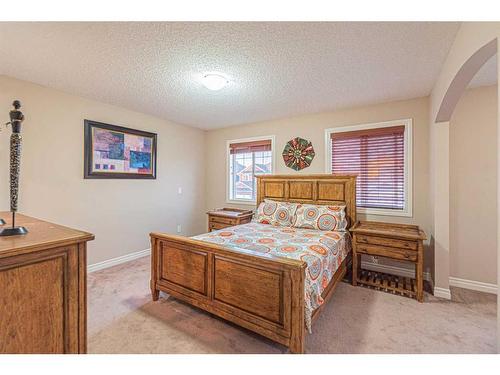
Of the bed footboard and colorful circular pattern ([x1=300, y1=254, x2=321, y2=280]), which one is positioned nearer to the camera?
the bed footboard

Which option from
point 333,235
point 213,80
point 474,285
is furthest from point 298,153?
point 474,285

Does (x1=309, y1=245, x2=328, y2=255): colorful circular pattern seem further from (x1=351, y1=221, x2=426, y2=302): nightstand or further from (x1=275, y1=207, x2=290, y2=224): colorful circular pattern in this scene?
(x1=275, y1=207, x2=290, y2=224): colorful circular pattern

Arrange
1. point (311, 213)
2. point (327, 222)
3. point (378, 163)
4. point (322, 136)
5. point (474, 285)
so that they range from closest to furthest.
A: 1. point (474, 285)
2. point (327, 222)
3. point (311, 213)
4. point (378, 163)
5. point (322, 136)

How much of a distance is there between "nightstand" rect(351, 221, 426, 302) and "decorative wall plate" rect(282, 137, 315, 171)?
1320 millimetres

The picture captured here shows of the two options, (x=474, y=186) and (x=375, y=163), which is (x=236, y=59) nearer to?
(x=375, y=163)

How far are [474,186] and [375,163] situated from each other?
1.10 m

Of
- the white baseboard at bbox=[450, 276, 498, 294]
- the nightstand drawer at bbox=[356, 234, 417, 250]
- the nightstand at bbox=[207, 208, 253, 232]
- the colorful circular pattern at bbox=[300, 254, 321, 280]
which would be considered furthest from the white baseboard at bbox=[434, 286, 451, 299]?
the nightstand at bbox=[207, 208, 253, 232]

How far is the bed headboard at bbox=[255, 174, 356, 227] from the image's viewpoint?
3.27m

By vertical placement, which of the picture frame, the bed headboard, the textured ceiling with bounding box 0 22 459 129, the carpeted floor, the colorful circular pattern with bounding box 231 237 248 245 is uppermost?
the textured ceiling with bounding box 0 22 459 129

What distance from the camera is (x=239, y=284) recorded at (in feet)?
6.26

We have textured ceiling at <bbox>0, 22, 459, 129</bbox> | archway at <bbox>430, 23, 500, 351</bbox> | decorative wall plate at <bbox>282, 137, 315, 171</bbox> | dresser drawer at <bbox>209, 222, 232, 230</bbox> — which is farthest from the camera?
dresser drawer at <bbox>209, 222, 232, 230</bbox>

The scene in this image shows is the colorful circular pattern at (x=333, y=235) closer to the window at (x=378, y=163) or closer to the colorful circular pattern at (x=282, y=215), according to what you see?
the colorful circular pattern at (x=282, y=215)

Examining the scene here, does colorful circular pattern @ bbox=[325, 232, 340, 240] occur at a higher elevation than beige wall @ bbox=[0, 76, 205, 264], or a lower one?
lower
